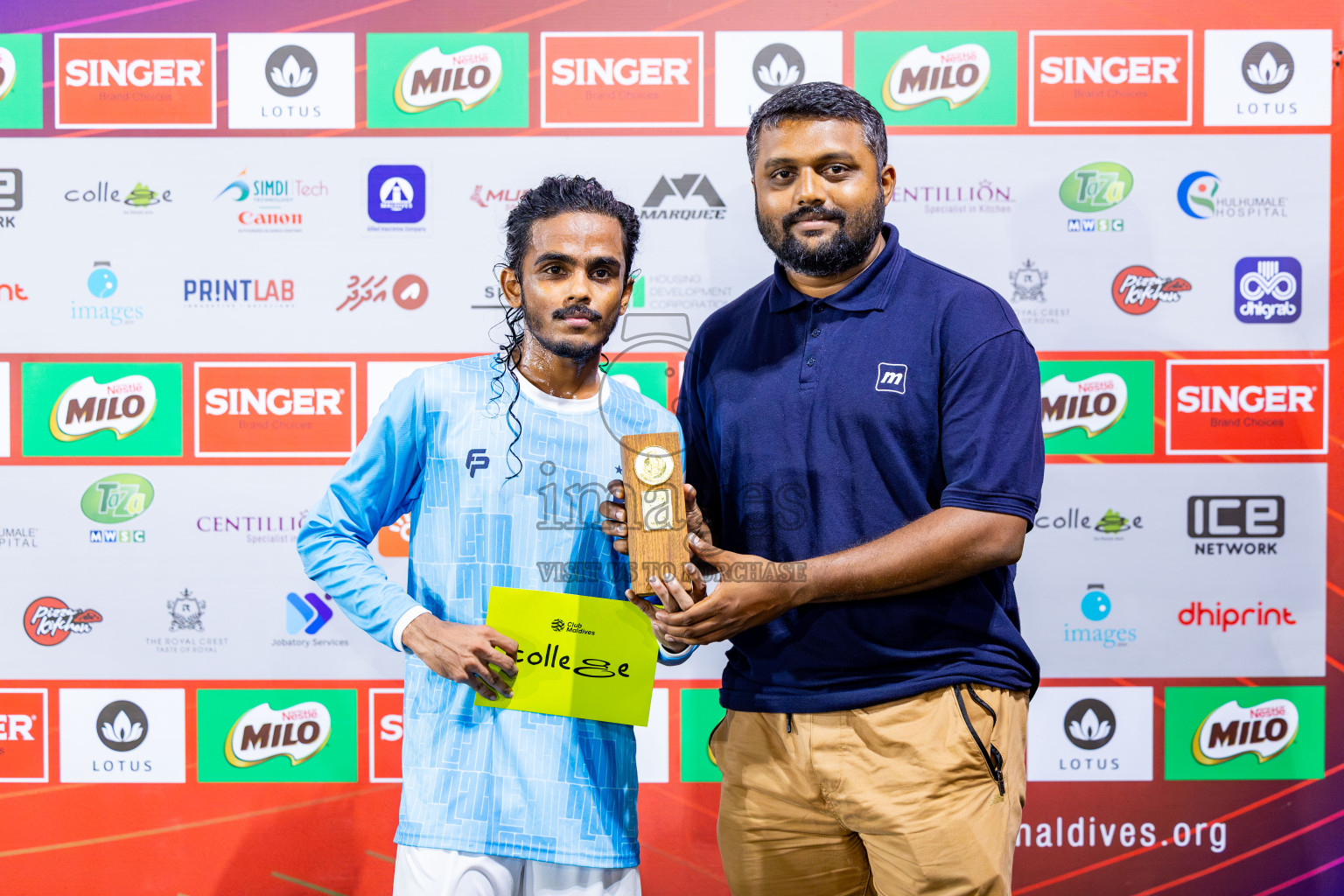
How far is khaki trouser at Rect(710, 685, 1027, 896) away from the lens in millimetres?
1453

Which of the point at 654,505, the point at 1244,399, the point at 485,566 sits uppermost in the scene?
the point at 1244,399

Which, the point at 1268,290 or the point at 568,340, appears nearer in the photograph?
the point at 568,340

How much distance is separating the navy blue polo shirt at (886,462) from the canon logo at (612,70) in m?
1.17

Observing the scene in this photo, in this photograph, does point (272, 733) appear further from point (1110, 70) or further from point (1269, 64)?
point (1269, 64)

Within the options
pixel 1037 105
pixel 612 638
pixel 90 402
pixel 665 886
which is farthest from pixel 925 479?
pixel 90 402

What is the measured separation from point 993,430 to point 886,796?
2.15 ft

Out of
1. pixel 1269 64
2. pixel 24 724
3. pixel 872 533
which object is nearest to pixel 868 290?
pixel 872 533

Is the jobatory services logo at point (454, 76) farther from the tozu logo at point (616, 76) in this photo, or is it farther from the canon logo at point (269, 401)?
the canon logo at point (269, 401)

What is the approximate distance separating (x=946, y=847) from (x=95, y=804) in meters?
2.48

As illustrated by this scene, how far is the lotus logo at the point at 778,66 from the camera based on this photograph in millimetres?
2400

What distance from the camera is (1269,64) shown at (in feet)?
7.97

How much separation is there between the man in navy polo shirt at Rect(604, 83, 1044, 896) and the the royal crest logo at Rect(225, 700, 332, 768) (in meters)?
1.54

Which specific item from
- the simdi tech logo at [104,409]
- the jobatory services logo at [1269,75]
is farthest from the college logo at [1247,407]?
the simdi tech logo at [104,409]

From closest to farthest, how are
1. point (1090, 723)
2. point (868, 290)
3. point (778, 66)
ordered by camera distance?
point (868, 290), point (778, 66), point (1090, 723)
